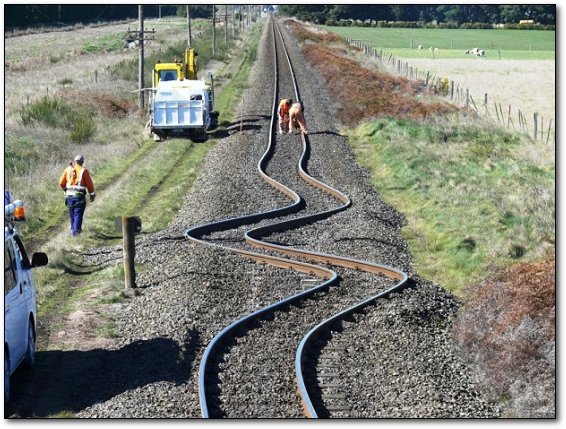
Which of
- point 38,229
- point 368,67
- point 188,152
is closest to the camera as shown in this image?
point 38,229

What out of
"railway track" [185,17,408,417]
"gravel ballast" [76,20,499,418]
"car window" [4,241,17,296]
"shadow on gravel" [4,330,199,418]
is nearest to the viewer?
"car window" [4,241,17,296]

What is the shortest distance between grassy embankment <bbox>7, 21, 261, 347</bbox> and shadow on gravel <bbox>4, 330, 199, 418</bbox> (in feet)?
3.66

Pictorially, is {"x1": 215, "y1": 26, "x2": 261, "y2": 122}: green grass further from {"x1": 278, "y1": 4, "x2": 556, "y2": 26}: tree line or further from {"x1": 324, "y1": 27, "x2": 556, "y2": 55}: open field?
{"x1": 324, "y1": 27, "x2": 556, "y2": 55}: open field

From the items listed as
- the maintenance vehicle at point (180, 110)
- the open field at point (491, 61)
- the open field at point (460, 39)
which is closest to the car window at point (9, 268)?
the maintenance vehicle at point (180, 110)

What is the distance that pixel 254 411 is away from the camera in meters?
11.4

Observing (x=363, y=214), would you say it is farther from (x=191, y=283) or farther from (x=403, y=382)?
(x=403, y=382)

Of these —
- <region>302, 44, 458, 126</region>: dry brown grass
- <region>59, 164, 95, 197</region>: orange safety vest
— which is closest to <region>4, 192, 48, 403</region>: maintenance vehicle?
<region>59, 164, 95, 197</region>: orange safety vest

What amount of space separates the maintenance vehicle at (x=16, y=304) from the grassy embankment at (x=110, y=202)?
2.07 metres

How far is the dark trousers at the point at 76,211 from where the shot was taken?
67.4ft

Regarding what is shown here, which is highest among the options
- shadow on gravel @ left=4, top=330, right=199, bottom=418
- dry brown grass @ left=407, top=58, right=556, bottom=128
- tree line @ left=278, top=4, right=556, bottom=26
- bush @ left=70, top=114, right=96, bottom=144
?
tree line @ left=278, top=4, right=556, bottom=26

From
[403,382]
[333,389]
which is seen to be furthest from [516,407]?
[333,389]

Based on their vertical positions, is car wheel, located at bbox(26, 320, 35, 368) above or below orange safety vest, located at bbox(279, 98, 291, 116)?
below

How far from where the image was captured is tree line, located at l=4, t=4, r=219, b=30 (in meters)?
94.4

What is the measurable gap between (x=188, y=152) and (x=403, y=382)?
850 inches
